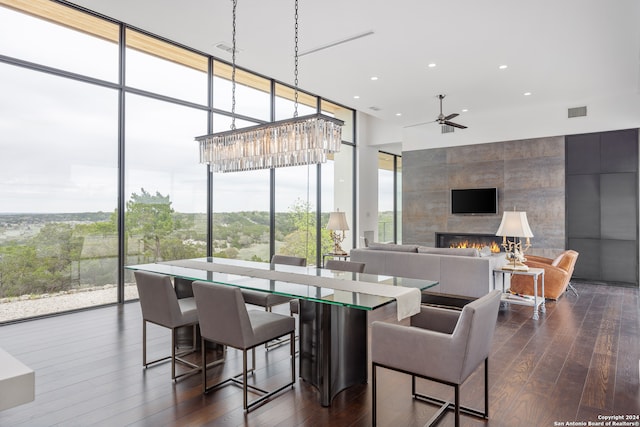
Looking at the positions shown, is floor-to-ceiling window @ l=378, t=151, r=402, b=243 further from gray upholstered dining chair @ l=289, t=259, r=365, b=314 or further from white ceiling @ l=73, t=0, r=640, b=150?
gray upholstered dining chair @ l=289, t=259, r=365, b=314

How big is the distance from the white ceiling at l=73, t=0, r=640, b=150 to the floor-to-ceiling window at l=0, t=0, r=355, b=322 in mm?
771

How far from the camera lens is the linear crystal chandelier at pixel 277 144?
10.6ft

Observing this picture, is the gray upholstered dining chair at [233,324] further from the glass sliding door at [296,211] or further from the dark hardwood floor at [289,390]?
the glass sliding door at [296,211]

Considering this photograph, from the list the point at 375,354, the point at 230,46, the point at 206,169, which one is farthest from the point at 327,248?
the point at 375,354

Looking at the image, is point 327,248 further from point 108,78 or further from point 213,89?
point 108,78

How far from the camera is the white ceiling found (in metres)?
4.05

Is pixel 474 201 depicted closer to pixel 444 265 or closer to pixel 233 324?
pixel 444 265

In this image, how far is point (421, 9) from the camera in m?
4.01

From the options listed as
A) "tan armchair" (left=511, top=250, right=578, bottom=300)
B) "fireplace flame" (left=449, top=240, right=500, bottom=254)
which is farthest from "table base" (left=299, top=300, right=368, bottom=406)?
"fireplace flame" (left=449, top=240, right=500, bottom=254)

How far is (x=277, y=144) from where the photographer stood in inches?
136

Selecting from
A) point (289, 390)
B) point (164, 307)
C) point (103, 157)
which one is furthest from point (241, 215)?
point (289, 390)

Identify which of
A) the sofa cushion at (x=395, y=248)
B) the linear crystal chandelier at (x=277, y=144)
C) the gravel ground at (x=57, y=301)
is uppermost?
the linear crystal chandelier at (x=277, y=144)

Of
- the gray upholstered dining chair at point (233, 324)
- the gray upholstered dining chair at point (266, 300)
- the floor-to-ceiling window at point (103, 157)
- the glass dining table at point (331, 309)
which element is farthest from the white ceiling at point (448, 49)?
the gray upholstered dining chair at point (233, 324)

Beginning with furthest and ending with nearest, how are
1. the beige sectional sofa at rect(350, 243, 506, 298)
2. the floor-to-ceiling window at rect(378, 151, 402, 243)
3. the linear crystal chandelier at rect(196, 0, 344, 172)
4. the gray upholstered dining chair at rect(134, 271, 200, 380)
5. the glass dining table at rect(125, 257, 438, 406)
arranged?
the floor-to-ceiling window at rect(378, 151, 402, 243)
the beige sectional sofa at rect(350, 243, 506, 298)
the linear crystal chandelier at rect(196, 0, 344, 172)
the gray upholstered dining chair at rect(134, 271, 200, 380)
the glass dining table at rect(125, 257, 438, 406)
